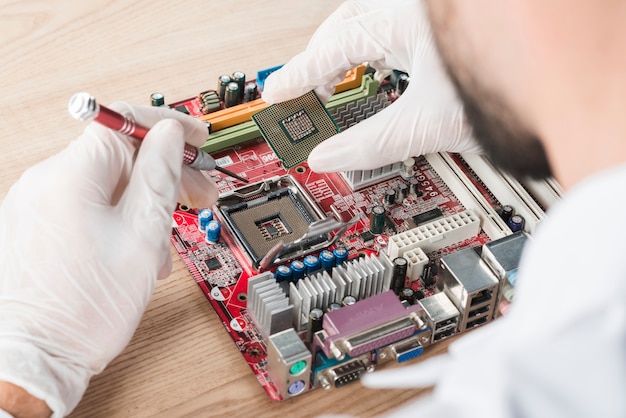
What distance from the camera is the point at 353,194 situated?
2377 millimetres

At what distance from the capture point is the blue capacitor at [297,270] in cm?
212

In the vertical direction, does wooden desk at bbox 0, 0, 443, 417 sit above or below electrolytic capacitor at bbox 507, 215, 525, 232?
above

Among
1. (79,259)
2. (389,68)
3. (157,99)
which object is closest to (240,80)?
(157,99)

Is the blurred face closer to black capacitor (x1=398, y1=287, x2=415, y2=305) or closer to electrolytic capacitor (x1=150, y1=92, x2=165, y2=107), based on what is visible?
black capacitor (x1=398, y1=287, x2=415, y2=305)

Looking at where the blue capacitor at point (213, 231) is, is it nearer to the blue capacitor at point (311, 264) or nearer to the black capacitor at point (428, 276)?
the blue capacitor at point (311, 264)

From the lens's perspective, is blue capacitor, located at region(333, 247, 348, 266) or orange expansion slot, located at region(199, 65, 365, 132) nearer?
blue capacitor, located at region(333, 247, 348, 266)

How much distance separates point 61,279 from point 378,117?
2.91 feet

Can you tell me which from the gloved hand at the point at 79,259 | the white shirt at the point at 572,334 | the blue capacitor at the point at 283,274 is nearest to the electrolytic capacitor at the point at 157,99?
the gloved hand at the point at 79,259

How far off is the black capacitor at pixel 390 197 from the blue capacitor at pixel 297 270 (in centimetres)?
35

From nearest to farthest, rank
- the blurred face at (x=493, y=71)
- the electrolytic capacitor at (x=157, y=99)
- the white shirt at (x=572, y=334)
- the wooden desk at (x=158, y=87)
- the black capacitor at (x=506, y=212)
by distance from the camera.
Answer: the white shirt at (x=572, y=334) → the blurred face at (x=493, y=71) → the wooden desk at (x=158, y=87) → the black capacitor at (x=506, y=212) → the electrolytic capacitor at (x=157, y=99)

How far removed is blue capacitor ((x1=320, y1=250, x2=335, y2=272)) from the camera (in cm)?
214

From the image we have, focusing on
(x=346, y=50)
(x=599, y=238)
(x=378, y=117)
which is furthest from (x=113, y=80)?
(x=599, y=238)

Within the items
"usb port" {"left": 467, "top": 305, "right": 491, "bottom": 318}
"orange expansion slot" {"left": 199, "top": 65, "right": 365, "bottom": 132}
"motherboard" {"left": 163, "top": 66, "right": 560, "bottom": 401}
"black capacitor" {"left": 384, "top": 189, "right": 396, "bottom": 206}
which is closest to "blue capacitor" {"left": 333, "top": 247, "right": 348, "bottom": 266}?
"motherboard" {"left": 163, "top": 66, "right": 560, "bottom": 401}

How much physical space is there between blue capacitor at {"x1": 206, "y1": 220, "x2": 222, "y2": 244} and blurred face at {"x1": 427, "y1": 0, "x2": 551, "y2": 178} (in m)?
1.03
